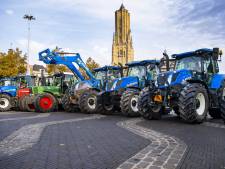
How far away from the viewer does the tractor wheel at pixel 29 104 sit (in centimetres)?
1802

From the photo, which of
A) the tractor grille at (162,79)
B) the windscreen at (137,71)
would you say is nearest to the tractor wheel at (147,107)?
the tractor grille at (162,79)

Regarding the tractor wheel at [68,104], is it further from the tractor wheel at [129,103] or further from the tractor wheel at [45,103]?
the tractor wheel at [129,103]

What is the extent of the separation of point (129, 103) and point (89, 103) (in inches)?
134

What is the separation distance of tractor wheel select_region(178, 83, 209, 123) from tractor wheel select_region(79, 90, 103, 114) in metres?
6.16

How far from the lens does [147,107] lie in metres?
11.5

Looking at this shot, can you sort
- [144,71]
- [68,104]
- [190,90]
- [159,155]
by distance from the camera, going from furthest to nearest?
[68,104] < [144,71] < [190,90] < [159,155]

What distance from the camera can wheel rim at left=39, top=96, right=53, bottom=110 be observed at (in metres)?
17.5

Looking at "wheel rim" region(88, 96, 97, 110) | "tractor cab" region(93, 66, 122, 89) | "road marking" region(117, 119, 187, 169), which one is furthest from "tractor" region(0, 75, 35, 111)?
"road marking" region(117, 119, 187, 169)

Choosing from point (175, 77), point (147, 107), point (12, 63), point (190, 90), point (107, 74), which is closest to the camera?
point (190, 90)

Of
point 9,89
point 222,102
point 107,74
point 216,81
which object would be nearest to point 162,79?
point 216,81

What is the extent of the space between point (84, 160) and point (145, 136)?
2.82m

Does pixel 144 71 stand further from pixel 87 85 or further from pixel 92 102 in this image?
pixel 87 85

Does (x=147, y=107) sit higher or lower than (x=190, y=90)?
lower

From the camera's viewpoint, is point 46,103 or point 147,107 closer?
point 147,107
